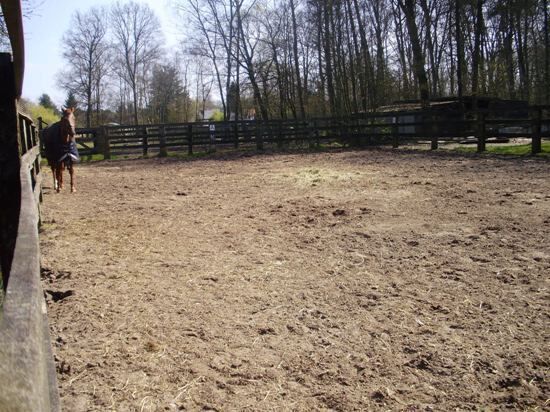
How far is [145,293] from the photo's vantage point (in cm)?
375

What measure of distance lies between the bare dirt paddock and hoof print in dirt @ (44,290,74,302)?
1cm

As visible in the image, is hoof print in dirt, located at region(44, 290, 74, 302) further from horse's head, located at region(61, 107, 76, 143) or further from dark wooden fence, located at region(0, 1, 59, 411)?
horse's head, located at region(61, 107, 76, 143)

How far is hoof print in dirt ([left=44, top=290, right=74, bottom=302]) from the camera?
3.63 meters

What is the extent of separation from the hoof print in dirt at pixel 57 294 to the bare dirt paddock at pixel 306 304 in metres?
0.01

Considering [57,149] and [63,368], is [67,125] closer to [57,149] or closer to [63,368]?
[57,149]

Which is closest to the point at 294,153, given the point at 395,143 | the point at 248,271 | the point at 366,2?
the point at 395,143

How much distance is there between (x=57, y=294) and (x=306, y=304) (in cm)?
196

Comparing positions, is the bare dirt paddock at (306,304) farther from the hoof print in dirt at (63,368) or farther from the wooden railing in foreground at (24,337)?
the wooden railing in foreground at (24,337)

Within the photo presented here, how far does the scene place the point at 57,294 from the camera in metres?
3.71

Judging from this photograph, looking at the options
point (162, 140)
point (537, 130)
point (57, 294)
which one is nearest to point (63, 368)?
point (57, 294)

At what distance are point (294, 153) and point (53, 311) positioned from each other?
15.8 metres

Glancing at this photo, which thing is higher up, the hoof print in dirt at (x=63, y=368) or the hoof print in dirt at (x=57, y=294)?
the hoof print in dirt at (x=57, y=294)

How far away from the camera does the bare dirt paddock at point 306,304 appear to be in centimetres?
240

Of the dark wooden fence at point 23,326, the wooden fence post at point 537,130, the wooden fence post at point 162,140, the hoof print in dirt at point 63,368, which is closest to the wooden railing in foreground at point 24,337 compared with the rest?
the dark wooden fence at point 23,326
